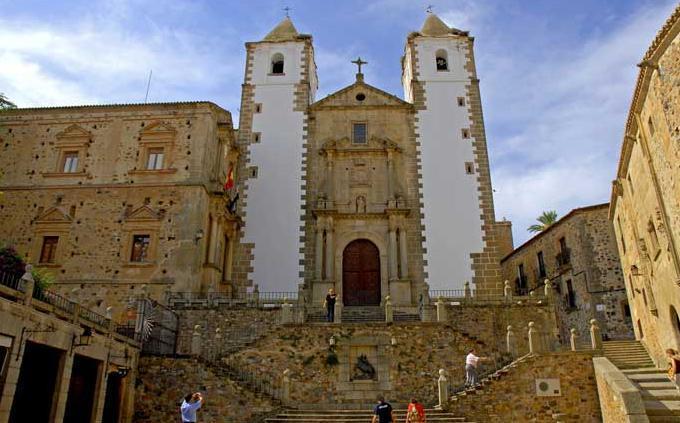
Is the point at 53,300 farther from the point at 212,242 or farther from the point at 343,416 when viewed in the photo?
the point at 212,242

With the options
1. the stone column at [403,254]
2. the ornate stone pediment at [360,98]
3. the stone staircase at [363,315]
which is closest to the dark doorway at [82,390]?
the stone staircase at [363,315]

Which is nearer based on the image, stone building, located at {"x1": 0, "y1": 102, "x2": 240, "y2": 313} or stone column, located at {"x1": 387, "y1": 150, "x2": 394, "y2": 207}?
stone building, located at {"x1": 0, "y1": 102, "x2": 240, "y2": 313}

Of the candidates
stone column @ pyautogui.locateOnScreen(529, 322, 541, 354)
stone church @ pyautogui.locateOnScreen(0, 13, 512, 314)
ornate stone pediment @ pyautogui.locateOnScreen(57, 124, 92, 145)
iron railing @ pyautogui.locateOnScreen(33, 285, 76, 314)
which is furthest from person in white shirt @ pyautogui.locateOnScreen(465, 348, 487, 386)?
ornate stone pediment @ pyautogui.locateOnScreen(57, 124, 92, 145)

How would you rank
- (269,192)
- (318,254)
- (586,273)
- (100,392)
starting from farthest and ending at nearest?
(586,273) → (269,192) → (318,254) → (100,392)

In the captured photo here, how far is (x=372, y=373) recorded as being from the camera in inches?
655

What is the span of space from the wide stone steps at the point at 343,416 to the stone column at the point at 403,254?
8.22m

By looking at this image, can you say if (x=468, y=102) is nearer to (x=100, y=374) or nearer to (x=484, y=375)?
(x=484, y=375)

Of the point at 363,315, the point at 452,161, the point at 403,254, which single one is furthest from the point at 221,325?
the point at 452,161

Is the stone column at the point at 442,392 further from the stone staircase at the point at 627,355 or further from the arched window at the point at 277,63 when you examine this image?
the arched window at the point at 277,63

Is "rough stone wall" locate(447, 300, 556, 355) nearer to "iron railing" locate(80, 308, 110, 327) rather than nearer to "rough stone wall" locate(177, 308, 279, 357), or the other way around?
"rough stone wall" locate(177, 308, 279, 357)

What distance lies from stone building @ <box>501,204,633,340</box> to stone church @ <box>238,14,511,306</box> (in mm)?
4928

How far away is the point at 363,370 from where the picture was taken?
16.7m

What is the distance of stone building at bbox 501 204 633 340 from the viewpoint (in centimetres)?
2459

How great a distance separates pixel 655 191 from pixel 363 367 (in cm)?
932
